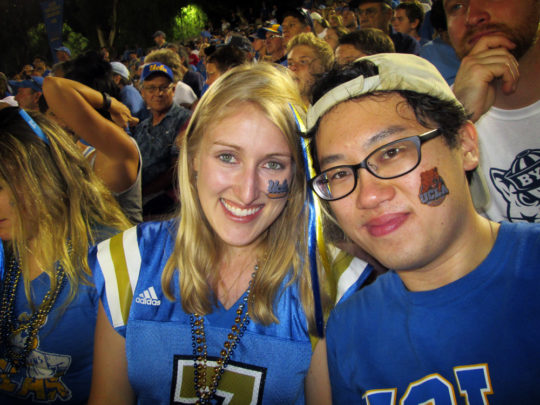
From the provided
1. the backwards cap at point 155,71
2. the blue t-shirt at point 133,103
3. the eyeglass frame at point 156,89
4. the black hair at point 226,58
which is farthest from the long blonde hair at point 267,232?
the blue t-shirt at point 133,103

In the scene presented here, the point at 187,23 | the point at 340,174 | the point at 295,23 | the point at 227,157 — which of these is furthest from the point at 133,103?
the point at 187,23

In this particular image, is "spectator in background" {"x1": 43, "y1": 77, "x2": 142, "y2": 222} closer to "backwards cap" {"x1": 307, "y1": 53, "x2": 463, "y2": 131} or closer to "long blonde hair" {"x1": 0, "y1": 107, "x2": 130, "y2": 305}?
"long blonde hair" {"x1": 0, "y1": 107, "x2": 130, "y2": 305}

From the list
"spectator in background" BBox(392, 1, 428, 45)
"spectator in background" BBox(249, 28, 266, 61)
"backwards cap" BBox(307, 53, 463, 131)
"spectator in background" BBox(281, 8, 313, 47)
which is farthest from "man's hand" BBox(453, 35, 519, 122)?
"spectator in background" BBox(249, 28, 266, 61)

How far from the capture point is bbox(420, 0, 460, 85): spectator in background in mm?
2572

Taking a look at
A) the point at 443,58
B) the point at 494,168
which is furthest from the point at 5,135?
the point at 443,58

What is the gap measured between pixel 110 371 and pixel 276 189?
1077mm

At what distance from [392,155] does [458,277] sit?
18.8 inches

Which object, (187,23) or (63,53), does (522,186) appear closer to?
(63,53)

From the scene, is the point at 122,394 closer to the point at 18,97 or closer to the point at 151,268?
the point at 151,268

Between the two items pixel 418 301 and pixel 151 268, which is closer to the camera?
pixel 418 301

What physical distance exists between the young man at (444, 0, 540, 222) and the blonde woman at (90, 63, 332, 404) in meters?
0.81

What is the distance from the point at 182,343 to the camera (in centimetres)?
152

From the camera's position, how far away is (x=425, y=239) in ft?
3.88

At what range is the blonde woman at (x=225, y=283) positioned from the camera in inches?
58.9
